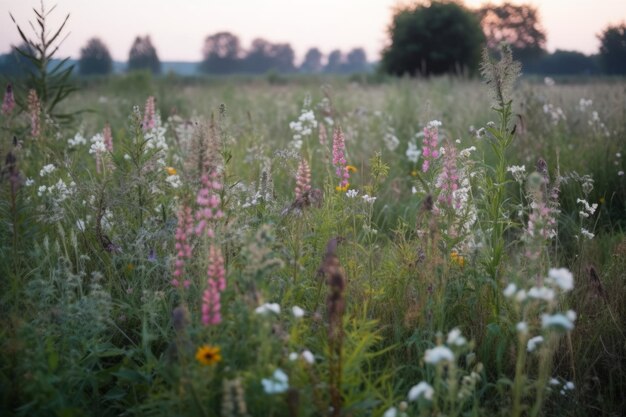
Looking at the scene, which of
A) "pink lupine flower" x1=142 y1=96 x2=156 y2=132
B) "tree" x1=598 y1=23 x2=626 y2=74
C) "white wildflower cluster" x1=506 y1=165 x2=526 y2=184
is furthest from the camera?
"tree" x1=598 y1=23 x2=626 y2=74

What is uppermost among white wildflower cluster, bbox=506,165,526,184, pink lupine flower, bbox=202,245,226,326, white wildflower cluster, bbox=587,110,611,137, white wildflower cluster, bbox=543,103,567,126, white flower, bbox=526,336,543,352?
white wildflower cluster, bbox=543,103,567,126

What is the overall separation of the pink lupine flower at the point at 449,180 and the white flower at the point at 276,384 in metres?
1.61

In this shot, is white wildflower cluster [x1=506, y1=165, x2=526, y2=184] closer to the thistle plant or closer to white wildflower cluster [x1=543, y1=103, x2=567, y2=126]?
the thistle plant

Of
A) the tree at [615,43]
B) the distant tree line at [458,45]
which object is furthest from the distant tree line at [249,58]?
the tree at [615,43]

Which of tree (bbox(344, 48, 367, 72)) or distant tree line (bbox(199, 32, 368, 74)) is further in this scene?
tree (bbox(344, 48, 367, 72))

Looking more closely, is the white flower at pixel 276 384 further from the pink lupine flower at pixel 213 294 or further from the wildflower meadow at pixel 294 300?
the pink lupine flower at pixel 213 294

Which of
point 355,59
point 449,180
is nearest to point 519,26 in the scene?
point 449,180

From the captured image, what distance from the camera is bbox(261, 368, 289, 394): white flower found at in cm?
169

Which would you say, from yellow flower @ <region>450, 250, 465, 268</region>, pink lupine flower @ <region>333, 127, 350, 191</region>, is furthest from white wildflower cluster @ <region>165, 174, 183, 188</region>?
yellow flower @ <region>450, 250, 465, 268</region>

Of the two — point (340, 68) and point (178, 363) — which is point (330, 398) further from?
point (340, 68)

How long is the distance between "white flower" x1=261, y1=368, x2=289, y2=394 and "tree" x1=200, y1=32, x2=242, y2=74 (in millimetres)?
96945

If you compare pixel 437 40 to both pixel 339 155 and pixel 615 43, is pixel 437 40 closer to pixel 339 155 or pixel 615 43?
pixel 615 43

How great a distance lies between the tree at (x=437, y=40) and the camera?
34906 mm

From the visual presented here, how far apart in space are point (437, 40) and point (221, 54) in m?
72.1
